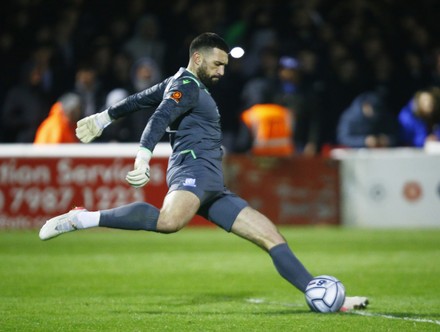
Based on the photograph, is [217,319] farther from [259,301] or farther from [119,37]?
[119,37]

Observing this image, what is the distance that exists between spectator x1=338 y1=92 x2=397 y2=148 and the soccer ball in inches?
416

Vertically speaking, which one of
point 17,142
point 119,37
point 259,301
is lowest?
point 259,301

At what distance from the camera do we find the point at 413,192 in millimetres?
17297

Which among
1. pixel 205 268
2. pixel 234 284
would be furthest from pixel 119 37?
pixel 234 284

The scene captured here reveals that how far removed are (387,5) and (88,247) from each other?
9841mm

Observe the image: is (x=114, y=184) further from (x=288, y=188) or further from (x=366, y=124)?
(x=366, y=124)

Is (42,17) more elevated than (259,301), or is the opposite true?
(42,17)

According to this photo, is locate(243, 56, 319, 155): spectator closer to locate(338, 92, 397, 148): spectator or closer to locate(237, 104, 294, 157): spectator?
locate(237, 104, 294, 157): spectator

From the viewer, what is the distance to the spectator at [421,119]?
17844 mm

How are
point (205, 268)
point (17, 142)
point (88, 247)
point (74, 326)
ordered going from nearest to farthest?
1. point (74, 326)
2. point (205, 268)
3. point (88, 247)
4. point (17, 142)

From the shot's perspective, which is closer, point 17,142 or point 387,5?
point 17,142

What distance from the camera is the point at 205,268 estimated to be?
11742mm

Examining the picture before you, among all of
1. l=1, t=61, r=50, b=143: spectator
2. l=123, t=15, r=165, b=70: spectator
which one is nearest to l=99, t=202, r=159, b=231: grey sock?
l=1, t=61, r=50, b=143: spectator

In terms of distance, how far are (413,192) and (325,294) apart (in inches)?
385
